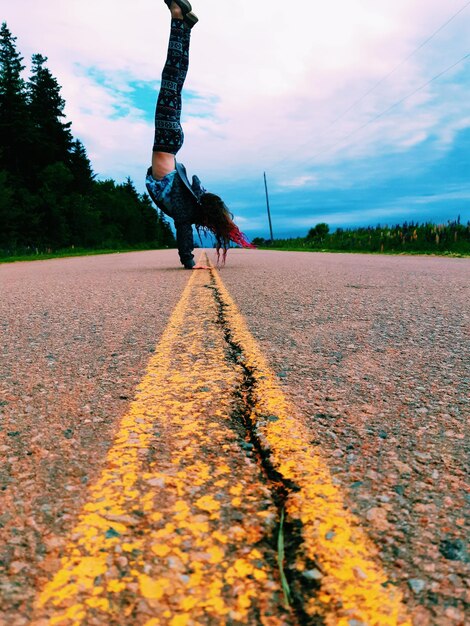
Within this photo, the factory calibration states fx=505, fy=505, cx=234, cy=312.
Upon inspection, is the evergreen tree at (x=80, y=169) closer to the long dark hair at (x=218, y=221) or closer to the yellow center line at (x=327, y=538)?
the long dark hair at (x=218, y=221)

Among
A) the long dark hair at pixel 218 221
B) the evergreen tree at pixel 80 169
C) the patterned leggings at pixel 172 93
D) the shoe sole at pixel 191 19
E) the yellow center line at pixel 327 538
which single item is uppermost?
the evergreen tree at pixel 80 169

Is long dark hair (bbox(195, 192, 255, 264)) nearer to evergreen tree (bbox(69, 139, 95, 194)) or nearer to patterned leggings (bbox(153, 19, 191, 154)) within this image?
patterned leggings (bbox(153, 19, 191, 154))

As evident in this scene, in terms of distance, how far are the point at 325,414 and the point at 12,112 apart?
41.1m

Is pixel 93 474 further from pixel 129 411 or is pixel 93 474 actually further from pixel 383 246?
pixel 383 246

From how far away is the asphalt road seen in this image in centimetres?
98

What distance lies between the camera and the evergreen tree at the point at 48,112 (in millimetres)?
41406

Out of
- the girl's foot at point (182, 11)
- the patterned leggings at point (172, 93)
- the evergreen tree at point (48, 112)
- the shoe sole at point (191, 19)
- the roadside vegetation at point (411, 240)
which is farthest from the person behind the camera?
the evergreen tree at point (48, 112)

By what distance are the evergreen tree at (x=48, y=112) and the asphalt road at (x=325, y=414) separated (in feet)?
138

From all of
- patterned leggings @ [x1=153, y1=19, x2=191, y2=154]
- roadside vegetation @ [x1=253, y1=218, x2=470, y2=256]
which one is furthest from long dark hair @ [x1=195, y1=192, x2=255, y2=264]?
roadside vegetation @ [x1=253, y1=218, x2=470, y2=256]

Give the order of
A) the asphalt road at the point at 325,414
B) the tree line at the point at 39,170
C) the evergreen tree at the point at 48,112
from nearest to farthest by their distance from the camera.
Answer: the asphalt road at the point at 325,414
the tree line at the point at 39,170
the evergreen tree at the point at 48,112

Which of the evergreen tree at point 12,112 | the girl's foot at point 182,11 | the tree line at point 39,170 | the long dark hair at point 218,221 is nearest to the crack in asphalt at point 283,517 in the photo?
the long dark hair at point 218,221

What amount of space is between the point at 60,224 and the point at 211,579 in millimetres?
39160

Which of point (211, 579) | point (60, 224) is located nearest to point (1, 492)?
point (211, 579)

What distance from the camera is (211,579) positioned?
89 centimetres
